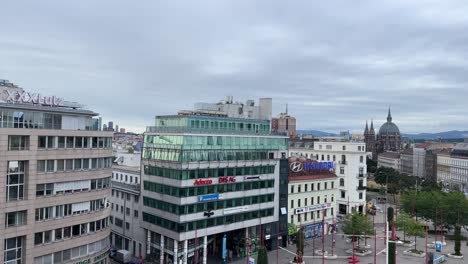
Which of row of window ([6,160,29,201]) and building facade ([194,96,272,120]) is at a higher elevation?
building facade ([194,96,272,120])

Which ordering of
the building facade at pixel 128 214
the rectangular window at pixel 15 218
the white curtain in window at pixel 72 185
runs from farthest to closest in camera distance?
the building facade at pixel 128 214 < the white curtain in window at pixel 72 185 < the rectangular window at pixel 15 218

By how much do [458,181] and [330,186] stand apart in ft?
405

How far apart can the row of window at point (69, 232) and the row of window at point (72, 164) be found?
24.3 ft

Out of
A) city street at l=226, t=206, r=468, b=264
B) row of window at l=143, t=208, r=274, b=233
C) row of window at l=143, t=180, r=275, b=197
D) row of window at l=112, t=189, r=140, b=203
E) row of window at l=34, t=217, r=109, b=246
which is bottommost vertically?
city street at l=226, t=206, r=468, b=264

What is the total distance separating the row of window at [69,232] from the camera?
166 feet

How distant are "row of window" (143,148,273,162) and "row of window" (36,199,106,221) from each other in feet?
43.0

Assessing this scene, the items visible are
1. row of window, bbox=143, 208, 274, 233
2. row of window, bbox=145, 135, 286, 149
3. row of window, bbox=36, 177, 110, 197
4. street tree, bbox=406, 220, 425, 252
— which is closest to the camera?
row of window, bbox=36, 177, 110, 197

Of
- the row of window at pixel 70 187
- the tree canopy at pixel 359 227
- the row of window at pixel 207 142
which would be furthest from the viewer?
the tree canopy at pixel 359 227

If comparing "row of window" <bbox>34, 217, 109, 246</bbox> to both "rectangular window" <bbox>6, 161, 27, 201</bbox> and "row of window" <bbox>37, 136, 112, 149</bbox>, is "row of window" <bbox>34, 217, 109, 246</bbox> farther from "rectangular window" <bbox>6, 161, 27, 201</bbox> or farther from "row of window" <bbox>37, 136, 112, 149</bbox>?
"row of window" <bbox>37, 136, 112, 149</bbox>

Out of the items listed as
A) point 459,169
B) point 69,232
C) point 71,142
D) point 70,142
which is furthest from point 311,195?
point 459,169

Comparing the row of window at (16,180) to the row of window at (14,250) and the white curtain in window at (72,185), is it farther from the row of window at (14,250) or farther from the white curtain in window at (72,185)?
the row of window at (14,250)

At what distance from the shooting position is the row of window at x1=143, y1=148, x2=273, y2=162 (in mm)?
65625

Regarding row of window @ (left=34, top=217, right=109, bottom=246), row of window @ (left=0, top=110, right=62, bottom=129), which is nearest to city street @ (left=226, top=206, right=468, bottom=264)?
row of window @ (left=34, top=217, right=109, bottom=246)

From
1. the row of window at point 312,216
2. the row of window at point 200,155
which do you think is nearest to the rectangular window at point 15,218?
the row of window at point 200,155
